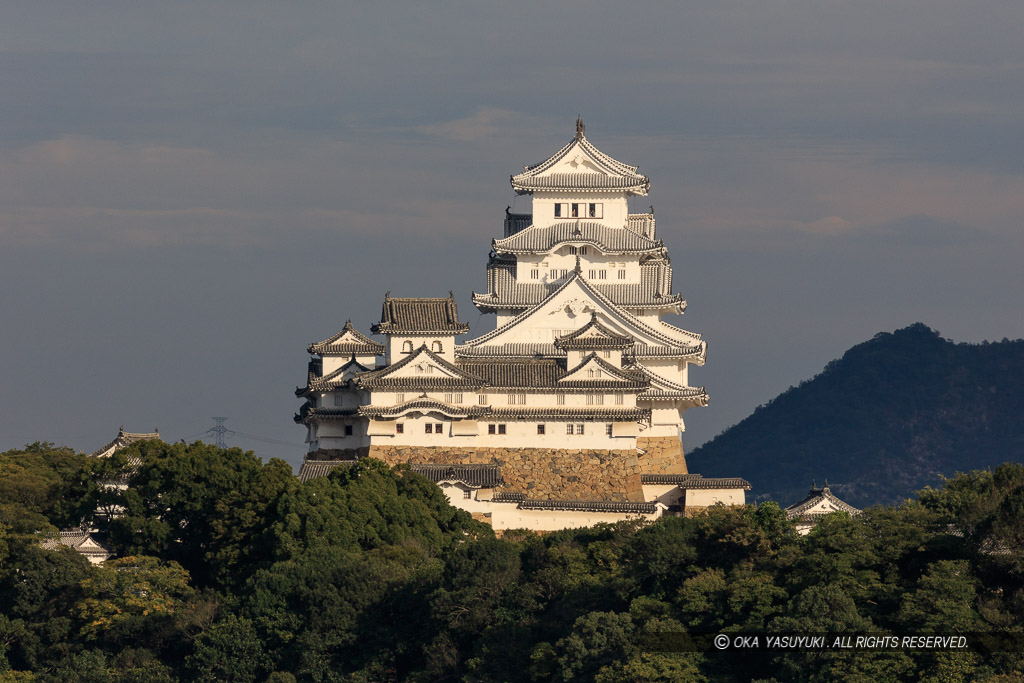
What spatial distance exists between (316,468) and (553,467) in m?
6.94

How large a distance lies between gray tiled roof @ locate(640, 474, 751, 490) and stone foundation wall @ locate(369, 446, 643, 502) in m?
1.23

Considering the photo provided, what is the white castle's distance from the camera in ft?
166

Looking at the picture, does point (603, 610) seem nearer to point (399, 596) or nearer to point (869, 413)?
point (399, 596)

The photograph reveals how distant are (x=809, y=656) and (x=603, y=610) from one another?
5617mm

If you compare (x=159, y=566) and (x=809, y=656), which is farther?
(x=159, y=566)

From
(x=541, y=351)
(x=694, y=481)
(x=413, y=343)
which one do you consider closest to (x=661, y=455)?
(x=694, y=481)

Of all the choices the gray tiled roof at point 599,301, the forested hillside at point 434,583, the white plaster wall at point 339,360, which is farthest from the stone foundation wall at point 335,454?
the forested hillside at point 434,583

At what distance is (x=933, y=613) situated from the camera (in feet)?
107

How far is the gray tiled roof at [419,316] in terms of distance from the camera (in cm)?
5275

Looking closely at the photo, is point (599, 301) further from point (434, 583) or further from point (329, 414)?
point (434, 583)

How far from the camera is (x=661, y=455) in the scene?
55625mm

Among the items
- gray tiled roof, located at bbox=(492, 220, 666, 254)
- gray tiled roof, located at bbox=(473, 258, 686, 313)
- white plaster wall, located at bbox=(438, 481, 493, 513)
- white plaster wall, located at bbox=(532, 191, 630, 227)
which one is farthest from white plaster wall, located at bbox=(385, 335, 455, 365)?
white plaster wall, located at bbox=(532, 191, 630, 227)

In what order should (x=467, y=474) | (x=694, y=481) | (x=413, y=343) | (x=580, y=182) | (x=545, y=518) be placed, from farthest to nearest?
(x=580, y=182) < (x=413, y=343) < (x=694, y=481) < (x=545, y=518) < (x=467, y=474)

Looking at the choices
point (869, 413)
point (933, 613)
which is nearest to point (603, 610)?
point (933, 613)
